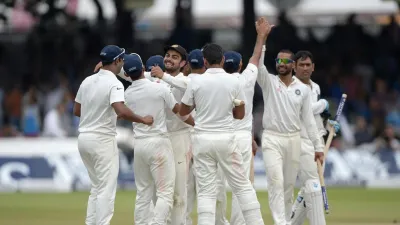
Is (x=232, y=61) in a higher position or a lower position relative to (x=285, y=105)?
higher

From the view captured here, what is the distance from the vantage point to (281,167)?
15438 mm

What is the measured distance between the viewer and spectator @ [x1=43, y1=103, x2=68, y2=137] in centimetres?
2628

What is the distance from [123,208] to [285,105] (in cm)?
632

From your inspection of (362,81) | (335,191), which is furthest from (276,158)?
(362,81)

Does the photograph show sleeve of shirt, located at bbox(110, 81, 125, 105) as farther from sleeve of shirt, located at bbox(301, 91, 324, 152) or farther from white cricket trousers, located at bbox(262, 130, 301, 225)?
sleeve of shirt, located at bbox(301, 91, 324, 152)

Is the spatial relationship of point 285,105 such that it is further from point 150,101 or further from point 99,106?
point 99,106

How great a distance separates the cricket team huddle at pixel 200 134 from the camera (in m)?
14.3

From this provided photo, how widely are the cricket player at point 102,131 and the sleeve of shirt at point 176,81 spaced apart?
0.54 m

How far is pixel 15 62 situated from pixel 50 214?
12548 mm

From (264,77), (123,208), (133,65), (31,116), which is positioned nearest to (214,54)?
(133,65)

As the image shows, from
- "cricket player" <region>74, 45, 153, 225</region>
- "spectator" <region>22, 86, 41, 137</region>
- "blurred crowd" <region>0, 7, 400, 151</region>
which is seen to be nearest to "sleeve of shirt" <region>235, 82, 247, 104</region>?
"cricket player" <region>74, 45, 153, 225</region>

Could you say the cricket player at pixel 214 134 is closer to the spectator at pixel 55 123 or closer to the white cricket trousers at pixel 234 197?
the white cricket trousers at pixel 234 197

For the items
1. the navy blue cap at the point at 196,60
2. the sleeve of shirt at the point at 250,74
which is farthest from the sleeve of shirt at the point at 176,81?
the sleeve of shirt at the point at 250,74

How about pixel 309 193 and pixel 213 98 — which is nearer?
pixel 213 98
